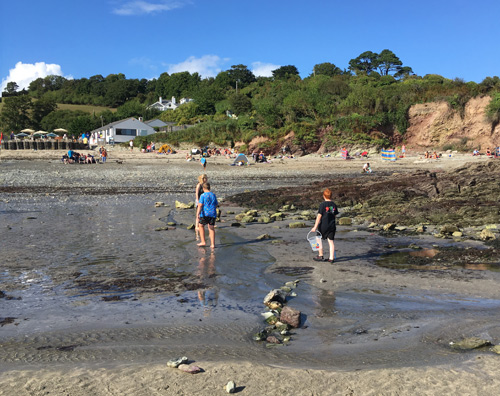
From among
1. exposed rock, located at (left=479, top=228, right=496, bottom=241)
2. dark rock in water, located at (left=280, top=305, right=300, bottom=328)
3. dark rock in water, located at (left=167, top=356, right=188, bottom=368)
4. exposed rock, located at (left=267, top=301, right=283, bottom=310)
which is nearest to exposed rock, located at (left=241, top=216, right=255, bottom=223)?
exposed rock, located at (left=479, top=228, right=496, bottom=241)

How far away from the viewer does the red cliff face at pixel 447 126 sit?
5056cm

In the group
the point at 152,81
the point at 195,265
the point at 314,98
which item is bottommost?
the point at 195,265

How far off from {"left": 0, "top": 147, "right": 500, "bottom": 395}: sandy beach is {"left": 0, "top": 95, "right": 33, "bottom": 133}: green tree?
9318 cm

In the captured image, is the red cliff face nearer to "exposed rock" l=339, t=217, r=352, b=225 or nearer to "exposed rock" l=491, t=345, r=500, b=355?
"exposed rock" l=339, t=217, r=352, b=225

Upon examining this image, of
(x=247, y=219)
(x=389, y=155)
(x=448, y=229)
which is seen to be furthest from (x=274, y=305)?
(x=389, y=155)

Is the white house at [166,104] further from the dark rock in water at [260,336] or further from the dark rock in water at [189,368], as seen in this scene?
the dark rock in water at [189,368]

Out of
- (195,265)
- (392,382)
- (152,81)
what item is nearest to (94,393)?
(392,382)

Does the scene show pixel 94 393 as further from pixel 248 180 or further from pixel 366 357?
pixel 248 180

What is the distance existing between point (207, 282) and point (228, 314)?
5.90 feet

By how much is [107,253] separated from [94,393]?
6.80m

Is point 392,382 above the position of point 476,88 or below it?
below

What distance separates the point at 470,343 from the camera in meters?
5.42

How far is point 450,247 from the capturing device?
10.8 meters

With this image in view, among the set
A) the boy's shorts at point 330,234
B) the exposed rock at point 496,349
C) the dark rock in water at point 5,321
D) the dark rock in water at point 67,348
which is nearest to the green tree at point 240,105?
the boy's shorts at point 330,234
